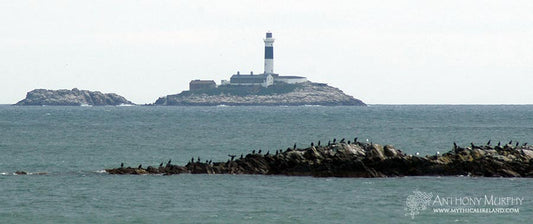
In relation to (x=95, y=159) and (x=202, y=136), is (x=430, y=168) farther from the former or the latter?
(x=202, y=136)

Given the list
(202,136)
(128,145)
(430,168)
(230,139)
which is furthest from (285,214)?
(202,136)

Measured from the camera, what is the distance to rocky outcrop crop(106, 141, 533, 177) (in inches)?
1980

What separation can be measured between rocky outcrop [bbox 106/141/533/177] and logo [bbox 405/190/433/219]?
6.66 metres

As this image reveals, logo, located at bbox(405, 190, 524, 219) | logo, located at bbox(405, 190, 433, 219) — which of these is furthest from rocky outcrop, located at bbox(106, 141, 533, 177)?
logo, located at bbox(405, 190, 524, 219)

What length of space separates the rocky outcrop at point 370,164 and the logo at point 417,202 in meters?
6.66

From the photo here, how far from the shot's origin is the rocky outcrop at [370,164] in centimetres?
5028

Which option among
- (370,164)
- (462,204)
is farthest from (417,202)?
(370,164)

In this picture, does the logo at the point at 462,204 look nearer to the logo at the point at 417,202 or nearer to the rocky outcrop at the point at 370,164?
the logo at the point at 417,202

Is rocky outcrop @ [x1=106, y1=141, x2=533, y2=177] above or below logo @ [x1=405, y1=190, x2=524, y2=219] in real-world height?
above

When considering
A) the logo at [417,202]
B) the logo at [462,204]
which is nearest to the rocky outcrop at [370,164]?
the logo at [417,202]

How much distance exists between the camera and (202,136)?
4050 inches

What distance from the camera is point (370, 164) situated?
166ft

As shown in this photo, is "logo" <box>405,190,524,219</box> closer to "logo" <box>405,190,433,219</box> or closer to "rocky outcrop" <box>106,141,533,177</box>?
"logo" <box>405,190,433,219</box>

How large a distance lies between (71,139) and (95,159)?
29.3 m
